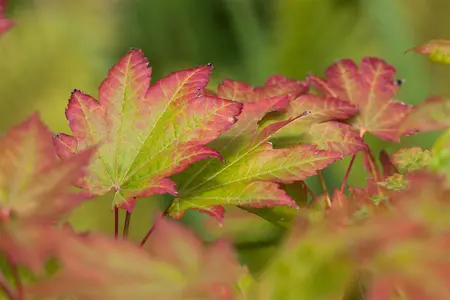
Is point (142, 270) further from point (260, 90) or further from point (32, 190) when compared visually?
point (260, 90)

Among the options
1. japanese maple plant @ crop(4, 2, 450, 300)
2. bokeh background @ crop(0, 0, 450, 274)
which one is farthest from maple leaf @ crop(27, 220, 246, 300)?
bokeh background @ crop(0, 0, 450, 274)

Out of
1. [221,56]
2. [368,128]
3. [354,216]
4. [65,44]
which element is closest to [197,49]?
[221,56]

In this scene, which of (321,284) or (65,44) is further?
(65,44)

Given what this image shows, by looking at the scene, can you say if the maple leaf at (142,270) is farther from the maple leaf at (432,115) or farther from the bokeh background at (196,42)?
the bokeh background at (196,42)

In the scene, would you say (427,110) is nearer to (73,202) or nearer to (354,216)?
(354,216)

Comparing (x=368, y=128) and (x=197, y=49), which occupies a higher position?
(x=368, y=128)

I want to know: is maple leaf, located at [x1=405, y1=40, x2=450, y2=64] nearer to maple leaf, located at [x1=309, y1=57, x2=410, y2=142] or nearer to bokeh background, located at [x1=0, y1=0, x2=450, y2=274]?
Result: maple leaf, located at [x1=309, y1=57, x2=410, y2=142]

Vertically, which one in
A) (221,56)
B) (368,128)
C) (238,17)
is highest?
(368,128)

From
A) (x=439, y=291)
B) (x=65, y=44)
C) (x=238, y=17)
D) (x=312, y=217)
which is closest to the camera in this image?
(x=439, y=291)
